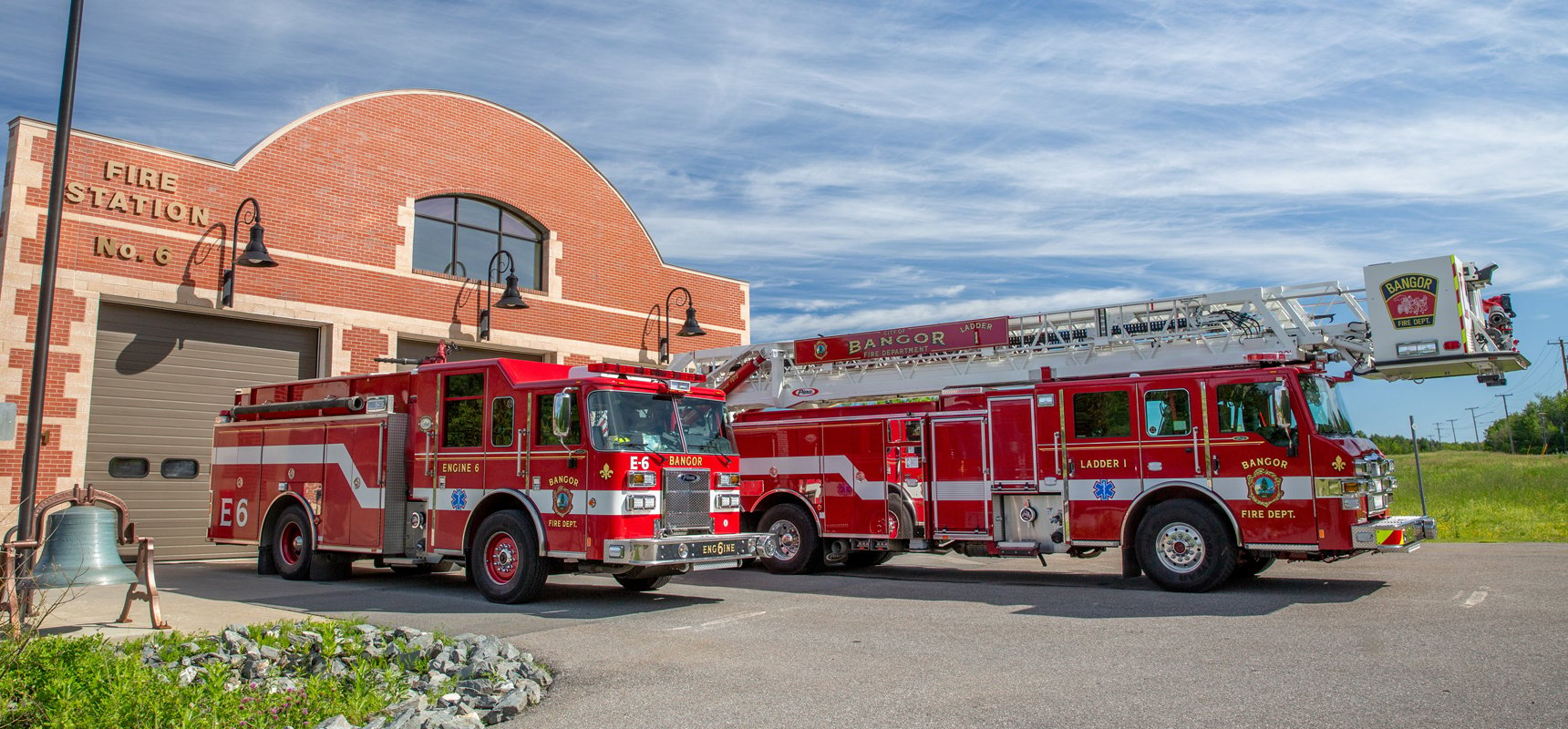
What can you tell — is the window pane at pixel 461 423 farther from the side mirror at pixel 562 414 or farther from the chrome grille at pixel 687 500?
the chrome grille at pixel 687 500

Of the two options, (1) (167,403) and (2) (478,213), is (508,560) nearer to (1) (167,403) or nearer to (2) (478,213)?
(1) (167,403)

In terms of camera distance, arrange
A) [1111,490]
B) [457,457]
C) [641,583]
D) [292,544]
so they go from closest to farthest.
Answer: [1111,490] → [457,457] → [641,583] → [292,544]

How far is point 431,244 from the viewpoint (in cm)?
1962

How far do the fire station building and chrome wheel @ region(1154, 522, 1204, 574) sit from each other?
12.9 meters

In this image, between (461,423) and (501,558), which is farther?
(461,423)

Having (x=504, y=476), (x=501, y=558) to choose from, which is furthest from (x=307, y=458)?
(x=501, y=558)

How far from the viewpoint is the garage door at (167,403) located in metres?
15.3

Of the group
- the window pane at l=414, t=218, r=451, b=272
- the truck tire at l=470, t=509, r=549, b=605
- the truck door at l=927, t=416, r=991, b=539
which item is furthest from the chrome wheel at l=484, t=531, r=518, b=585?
the window pane at l=414, t=218, r=451, b=272

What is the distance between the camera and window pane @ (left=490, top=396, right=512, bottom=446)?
11.6m

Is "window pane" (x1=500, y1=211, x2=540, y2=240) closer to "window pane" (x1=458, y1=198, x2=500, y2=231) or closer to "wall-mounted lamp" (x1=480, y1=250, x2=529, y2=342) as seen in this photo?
"window pane" (x1=458, y1=198, x2=500, y2=231)

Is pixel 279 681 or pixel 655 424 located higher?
pixel 655 424

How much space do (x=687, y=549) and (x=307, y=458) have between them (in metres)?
6.06

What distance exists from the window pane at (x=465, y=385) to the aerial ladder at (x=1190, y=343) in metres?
5.33

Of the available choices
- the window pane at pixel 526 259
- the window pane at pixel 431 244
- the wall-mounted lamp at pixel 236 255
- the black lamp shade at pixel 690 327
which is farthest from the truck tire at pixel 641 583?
the window pane at pixel 526 259
